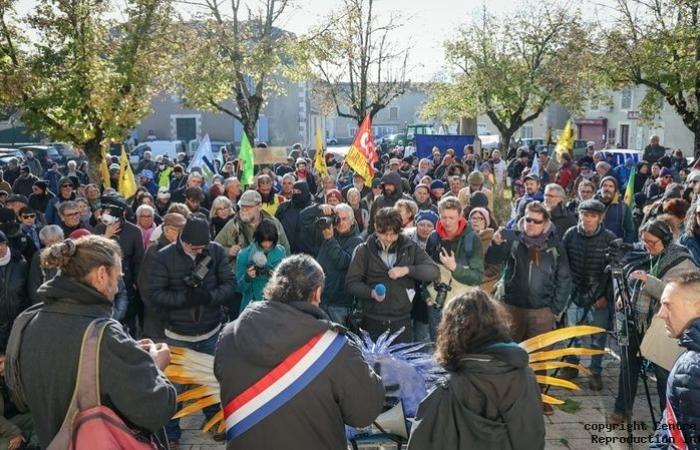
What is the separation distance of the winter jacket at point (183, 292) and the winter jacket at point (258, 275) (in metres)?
0.47

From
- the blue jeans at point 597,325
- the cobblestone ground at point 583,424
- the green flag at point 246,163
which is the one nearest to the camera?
the cobblestone ground at point 583,424

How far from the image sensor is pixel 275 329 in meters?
2.88

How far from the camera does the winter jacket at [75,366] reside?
9.05ft

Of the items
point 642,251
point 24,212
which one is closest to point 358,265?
point 642,251

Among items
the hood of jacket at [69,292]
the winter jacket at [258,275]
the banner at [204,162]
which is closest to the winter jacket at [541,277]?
the winter jacket at [258,275]

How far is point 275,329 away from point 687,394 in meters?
1.93

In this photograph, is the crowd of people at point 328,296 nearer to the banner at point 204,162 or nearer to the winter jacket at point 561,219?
the winter jacket at point 561,219

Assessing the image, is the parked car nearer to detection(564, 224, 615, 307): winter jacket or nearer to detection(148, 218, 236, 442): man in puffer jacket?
detection(148, 218, 236, 442): man in puffer jacket

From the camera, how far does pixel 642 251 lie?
532 centimetres

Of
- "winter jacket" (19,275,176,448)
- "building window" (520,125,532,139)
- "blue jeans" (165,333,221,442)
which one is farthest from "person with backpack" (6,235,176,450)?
"building window" (520,125,532,139)

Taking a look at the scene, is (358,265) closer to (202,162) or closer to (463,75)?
(202,162)

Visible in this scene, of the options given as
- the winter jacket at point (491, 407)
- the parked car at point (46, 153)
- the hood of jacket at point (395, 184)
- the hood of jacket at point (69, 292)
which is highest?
the parked car at point (46, 153)

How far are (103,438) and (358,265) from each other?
9.77ft

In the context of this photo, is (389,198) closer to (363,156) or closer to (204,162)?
(363,156)
